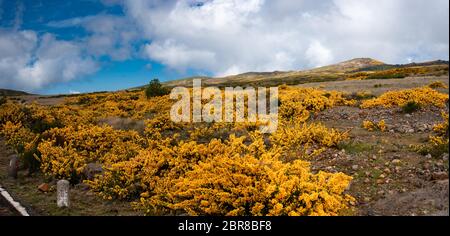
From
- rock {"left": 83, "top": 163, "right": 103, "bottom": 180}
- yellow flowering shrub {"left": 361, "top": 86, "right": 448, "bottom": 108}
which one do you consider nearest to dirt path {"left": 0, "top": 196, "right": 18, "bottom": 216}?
rock {"left": 83, "top": 163, "right": 103, "bottom": 180}

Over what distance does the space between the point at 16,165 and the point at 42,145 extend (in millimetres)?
1480

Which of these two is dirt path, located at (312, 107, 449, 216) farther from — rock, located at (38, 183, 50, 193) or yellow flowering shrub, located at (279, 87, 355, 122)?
rock, located at (38, 183, 50, 193)

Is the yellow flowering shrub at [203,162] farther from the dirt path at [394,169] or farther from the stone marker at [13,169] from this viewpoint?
the stone marker at [13,169]

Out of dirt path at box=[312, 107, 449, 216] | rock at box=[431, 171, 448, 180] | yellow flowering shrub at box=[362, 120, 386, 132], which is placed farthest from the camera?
yellow flowering shrub at box=[362, 120, 386, 132]

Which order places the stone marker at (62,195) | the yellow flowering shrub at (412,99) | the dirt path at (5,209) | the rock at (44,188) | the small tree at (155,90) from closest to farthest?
the dirt path at (5,209) → the stone marker at (62,195) → the rock at (44,188) → the yellow flowering shrub at (412,99) → the small tree at (155,90)

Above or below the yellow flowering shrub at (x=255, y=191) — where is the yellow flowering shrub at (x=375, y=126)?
above

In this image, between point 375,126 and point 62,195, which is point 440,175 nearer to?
point 375,126

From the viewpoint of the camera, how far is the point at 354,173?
1189cm

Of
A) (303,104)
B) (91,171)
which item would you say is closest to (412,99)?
(303,104)

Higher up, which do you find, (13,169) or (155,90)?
(155,90)

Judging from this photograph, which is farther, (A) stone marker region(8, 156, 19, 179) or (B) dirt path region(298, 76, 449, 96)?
(B) dirt path region(298, 76, 449, 96)

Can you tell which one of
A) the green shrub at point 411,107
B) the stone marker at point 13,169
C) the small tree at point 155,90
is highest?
the small tree at point 155,90

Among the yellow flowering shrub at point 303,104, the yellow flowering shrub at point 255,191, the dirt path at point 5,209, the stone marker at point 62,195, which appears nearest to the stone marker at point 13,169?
the dirt path at point 5,209
